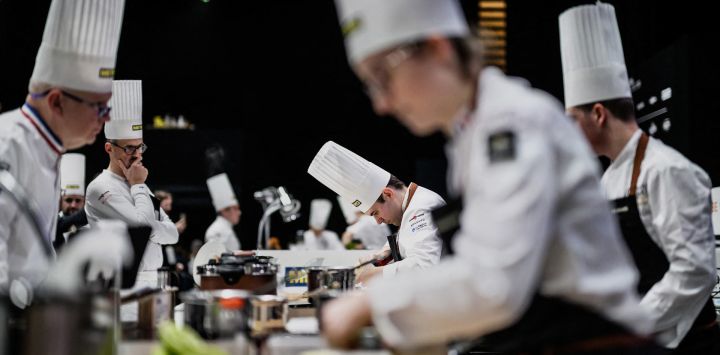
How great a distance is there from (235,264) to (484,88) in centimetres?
175

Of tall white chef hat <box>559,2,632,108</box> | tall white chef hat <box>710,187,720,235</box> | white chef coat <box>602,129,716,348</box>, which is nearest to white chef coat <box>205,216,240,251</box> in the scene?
tall white chef hat <box>710,187,720,235</box>

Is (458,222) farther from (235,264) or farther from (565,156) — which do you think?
(235,264)

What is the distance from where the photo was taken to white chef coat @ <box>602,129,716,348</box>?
1.95 meters

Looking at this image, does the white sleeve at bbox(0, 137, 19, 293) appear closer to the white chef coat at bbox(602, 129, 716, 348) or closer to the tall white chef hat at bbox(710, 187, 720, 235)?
the white chef coat at bbox(602, 129, 716, 348)

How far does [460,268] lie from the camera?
105cm

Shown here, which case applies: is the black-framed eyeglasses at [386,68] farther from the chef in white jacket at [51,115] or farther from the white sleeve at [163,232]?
the white sleeve at [163,232]

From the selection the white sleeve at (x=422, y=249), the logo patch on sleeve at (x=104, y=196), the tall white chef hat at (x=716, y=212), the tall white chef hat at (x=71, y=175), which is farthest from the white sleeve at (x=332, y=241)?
the tall white chef hat at (x=716, y=212)

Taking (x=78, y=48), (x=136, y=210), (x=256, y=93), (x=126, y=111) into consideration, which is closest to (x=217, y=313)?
(x=78, y=48)

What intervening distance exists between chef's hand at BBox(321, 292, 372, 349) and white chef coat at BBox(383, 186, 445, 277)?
209 centimetres

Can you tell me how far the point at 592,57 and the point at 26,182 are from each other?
156cm

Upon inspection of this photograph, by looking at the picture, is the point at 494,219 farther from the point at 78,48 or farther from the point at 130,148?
the point at 130,148

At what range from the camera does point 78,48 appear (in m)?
1.75

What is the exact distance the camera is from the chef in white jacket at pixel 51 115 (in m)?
1.73

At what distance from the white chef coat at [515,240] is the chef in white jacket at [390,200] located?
2.14m
